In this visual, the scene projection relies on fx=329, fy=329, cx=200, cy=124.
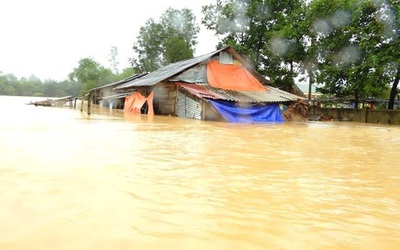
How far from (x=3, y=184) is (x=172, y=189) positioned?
1958 mm

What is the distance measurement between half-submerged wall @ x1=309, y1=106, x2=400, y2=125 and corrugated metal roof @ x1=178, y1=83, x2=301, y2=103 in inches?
205

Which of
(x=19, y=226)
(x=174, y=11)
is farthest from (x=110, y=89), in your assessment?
(x=19, y=226)

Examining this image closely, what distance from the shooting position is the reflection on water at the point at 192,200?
2.54 m

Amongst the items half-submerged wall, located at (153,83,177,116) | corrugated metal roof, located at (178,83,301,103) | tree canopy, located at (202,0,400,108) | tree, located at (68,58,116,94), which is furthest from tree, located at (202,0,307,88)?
tree, located at (68,58,116,94)

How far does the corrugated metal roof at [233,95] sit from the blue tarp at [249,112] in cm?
32

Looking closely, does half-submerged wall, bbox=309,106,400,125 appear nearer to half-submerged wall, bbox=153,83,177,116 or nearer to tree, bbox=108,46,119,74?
Answer: half-submerged wall, bbox=153,83,177,116

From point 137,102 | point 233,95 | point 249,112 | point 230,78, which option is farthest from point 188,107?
point 137,102

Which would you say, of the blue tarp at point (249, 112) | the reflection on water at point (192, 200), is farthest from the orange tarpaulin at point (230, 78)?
the reflection on water at point (192, 200)

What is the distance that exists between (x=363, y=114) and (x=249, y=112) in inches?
354

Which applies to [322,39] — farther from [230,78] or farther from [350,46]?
[230,78]

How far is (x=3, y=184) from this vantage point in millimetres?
3805

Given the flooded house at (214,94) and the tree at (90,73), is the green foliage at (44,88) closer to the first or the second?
the tree at (90,73)

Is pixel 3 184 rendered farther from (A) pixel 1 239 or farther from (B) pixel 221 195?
(B) pixel 221 195

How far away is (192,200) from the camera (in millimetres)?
3438
